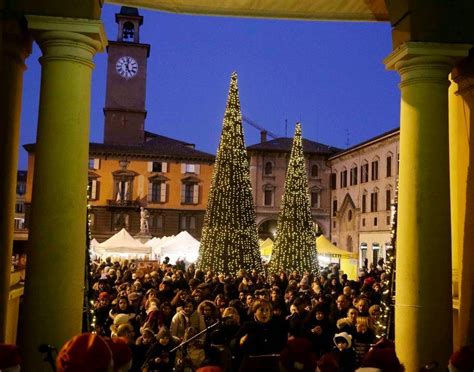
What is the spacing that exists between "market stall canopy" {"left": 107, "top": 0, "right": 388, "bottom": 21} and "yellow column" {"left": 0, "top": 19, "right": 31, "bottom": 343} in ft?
7.58

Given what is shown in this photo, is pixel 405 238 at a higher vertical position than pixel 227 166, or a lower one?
lower

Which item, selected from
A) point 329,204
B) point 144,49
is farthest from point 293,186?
point 144,49

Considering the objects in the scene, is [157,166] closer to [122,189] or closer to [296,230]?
[122,189]

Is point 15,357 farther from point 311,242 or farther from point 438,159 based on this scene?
point 311,242

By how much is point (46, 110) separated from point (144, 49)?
65146mm

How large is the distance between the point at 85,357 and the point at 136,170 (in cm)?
6446

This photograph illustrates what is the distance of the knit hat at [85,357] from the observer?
3.33 meters

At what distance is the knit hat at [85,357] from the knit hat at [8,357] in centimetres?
102

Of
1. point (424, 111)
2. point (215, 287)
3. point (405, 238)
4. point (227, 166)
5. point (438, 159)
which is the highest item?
point (227, 166)

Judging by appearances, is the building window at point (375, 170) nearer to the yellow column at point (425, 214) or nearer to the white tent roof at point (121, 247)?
the white tent roof at point (121, 247)

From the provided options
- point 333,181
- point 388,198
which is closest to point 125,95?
point 333,181

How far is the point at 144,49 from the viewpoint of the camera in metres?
69.1

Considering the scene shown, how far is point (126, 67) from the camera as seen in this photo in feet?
225

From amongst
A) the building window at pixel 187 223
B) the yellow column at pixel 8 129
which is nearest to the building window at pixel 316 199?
the building window at pixel 187 223
